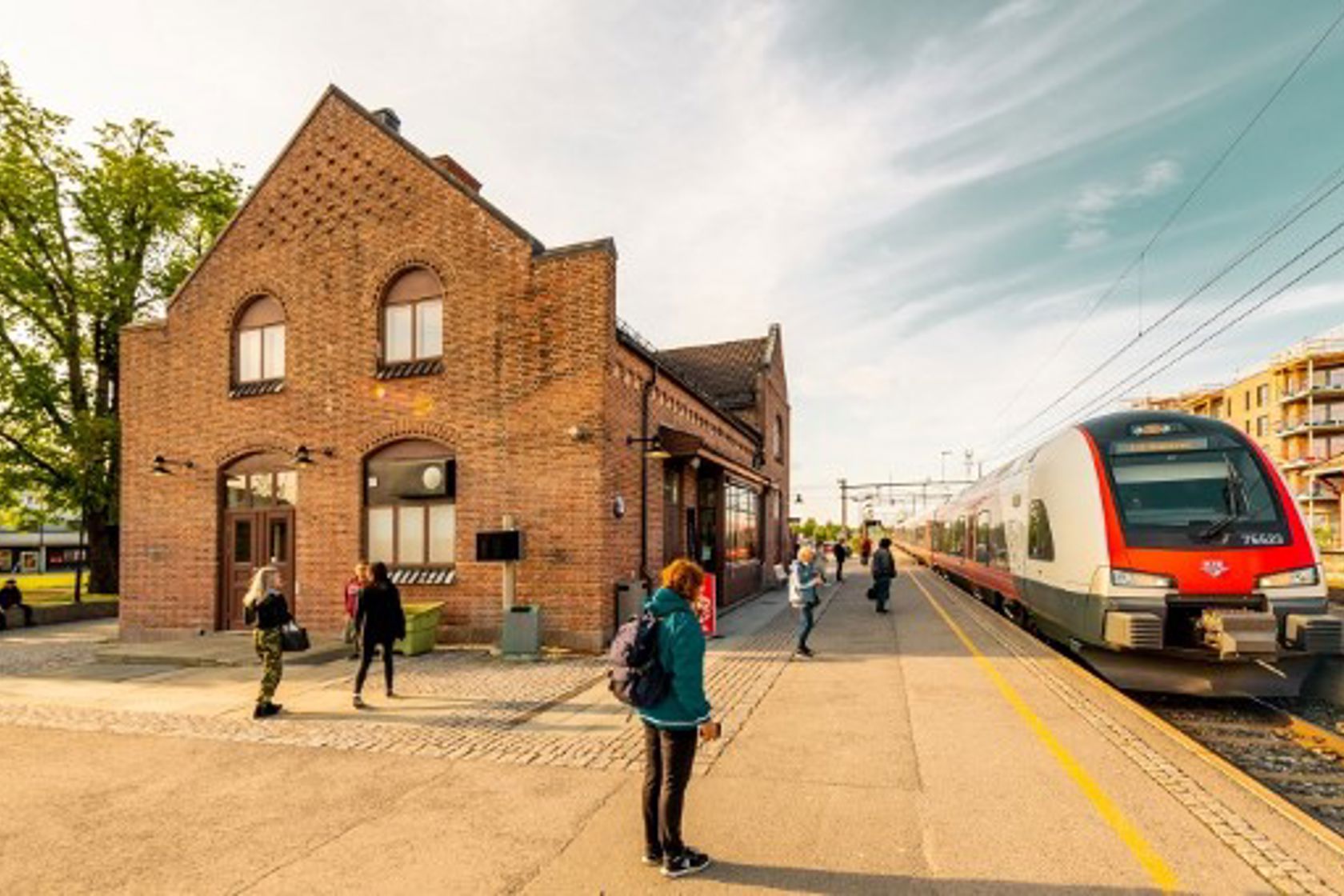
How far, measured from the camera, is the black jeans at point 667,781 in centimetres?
395

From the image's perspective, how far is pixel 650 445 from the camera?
1291cm

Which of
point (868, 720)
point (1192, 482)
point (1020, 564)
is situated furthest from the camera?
point (1020, 564)

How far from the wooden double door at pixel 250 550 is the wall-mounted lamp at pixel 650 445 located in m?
6.81

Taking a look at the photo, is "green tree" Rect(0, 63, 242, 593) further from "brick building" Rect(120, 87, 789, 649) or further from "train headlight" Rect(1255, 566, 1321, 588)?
"train headlight" Rect(1255, 566, 1321, 588)

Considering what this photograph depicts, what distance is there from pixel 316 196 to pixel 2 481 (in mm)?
15984

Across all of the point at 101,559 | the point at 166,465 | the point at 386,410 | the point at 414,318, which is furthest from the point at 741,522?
the point at 101,559

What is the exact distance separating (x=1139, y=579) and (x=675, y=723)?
6128mm

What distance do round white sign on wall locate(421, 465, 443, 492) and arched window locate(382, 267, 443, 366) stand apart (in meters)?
2.05

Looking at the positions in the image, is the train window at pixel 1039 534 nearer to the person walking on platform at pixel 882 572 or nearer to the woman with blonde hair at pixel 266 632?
the person walking on platform at pixel 882 572

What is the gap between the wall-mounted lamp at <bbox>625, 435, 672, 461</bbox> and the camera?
12516mm

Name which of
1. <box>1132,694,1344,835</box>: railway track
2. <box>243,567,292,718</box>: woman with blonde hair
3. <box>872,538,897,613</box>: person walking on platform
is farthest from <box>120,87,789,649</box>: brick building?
<box>1132,694,1344,835</box>: railway track

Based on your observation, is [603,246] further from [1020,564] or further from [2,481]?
[2,481]

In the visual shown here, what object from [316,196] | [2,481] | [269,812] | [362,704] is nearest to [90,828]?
[269,812]

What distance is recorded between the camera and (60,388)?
68.5 ft
